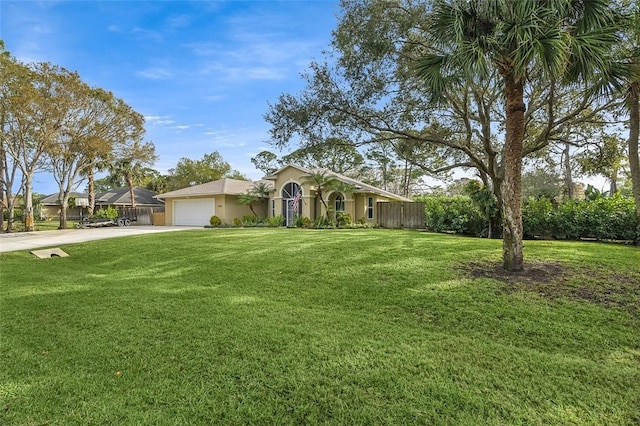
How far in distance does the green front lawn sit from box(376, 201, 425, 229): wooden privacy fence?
13.0 meters

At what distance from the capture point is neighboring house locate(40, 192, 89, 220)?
4018 cm

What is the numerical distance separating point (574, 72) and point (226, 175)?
43.5 m

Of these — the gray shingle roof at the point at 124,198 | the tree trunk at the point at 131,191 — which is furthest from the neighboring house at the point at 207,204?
the gray shingle roof at the point at 124,198

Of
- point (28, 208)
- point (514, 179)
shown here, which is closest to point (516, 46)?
point (514, 179)

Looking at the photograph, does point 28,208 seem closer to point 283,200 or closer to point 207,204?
point 207,204

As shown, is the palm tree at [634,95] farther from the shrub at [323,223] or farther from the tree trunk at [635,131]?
the shrub at [323,223]

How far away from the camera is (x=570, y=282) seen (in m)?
6.70

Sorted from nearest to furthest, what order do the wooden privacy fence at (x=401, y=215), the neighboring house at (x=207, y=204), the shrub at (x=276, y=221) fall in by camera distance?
the wooden privacy fence at (x=401, y=215) → the shrub at (x=276, y=221) → the neighboring house at (x=207, y=204)

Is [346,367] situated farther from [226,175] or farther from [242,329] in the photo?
Result: [226,175]

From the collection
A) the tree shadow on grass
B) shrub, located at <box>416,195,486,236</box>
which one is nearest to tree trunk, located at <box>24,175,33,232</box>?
shrub, located at <box>416,195,486,236</box>

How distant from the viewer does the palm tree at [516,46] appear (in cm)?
618

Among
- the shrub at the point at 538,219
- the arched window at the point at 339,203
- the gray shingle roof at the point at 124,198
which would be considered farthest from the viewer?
Result: the gray shingle roof at the point at 124,198

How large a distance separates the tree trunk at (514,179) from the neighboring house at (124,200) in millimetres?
37913

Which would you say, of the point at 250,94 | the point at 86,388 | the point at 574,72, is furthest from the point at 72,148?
the point at 574,72
